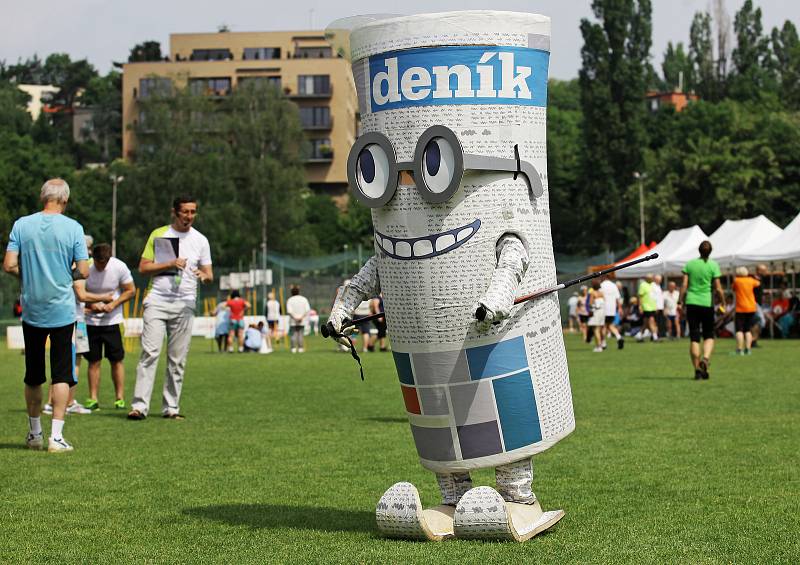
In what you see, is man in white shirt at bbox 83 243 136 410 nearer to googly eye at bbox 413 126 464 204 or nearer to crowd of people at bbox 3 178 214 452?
crowd of people at bbox 3 178 214 452

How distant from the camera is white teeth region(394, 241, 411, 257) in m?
6.92

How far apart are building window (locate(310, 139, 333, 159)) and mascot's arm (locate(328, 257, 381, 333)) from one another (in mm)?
111987

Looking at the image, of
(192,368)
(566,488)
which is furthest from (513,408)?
(192,368)

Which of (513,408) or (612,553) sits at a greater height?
(513,408)

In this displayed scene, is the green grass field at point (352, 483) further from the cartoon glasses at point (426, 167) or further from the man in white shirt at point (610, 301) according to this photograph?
the man in white shirt at point (610, 301)

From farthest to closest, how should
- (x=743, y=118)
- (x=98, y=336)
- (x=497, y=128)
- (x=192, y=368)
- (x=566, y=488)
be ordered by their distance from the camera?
1. (x=743, y=118)
2. (x=192, y=368)
3. (x=98, y=336)
4. (x=566, y=488)
5. (x=497, y=128)

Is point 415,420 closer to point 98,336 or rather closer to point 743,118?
point 98,336

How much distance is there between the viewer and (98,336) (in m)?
16.0

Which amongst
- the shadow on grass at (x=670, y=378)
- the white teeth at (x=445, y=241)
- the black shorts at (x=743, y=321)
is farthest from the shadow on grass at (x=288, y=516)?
the black shorts at (x=743, y=321)

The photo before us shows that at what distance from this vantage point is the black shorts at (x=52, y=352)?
1110cm

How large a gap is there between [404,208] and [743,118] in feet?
264

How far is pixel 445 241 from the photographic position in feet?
22.4

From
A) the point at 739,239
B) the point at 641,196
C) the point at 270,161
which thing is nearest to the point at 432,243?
the point at 739,239

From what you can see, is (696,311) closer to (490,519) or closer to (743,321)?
(743,321)
